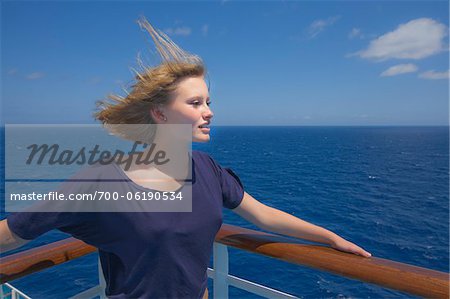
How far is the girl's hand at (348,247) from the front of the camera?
1244 millimetres

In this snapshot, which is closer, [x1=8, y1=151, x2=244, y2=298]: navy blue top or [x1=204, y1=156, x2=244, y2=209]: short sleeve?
[x1=8, y1=151, x2=244, y2=298]: navy blue top

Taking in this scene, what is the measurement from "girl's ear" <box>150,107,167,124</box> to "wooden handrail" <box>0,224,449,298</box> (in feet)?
2.18

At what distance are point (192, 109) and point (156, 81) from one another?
0.58 ft

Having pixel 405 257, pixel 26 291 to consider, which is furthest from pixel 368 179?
pixel 26 291

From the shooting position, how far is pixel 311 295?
976cm

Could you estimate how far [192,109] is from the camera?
47.0 inches

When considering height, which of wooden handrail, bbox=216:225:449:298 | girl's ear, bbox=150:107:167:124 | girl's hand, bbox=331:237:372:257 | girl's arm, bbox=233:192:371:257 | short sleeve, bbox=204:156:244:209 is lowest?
wooden handrail, bbox=216:225:449:298

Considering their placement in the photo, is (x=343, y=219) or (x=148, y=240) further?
(x=343, y=219)

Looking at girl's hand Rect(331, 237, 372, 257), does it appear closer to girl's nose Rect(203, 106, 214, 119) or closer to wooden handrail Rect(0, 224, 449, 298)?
wooden handrail Rect(0, 224, 449, 298)

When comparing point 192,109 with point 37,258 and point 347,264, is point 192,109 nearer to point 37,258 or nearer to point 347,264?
point 347,264

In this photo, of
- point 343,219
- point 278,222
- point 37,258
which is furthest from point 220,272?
point 343,219

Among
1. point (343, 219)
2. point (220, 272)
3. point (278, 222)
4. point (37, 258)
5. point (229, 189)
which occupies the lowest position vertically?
point (343, 219)

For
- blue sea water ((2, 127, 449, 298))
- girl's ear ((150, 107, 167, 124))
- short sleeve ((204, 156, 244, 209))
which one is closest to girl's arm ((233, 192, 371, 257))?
short sleeve ((204, 156, 244, 209))

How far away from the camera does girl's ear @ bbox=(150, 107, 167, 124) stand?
1.24m
